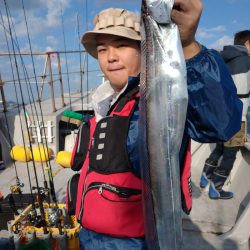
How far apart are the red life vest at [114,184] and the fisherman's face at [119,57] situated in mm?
120

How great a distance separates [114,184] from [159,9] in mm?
973

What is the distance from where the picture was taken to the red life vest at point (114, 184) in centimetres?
159

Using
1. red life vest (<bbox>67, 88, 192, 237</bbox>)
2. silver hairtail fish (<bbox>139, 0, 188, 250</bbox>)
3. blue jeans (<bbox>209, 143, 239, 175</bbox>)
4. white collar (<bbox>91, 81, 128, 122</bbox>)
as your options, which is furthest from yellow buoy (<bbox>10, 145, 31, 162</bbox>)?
silver hairtail fish (<bbox>139, 0, 188, 250</bbox>)

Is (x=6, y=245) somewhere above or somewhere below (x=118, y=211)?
below

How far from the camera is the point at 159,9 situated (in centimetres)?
96

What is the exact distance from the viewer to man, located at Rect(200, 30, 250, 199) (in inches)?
154

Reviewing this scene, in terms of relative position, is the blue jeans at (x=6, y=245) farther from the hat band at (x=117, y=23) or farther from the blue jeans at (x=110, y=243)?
the hat band at (x=117, y=23)

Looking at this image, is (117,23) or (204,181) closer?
(117,23)

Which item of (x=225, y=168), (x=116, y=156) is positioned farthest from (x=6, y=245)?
(x=225, y=168)

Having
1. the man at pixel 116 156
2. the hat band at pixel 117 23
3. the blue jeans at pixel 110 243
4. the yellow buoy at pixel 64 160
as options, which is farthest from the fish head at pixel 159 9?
the yellow buoy at pixel 64 160

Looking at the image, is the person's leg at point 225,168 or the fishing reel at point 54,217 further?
the person's leg at point 225,168

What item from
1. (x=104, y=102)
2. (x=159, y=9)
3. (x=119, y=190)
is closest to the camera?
(x=159, y=9)

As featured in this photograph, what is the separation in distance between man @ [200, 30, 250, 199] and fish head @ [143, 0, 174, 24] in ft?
10.0

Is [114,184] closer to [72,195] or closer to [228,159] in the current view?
[72,195]
